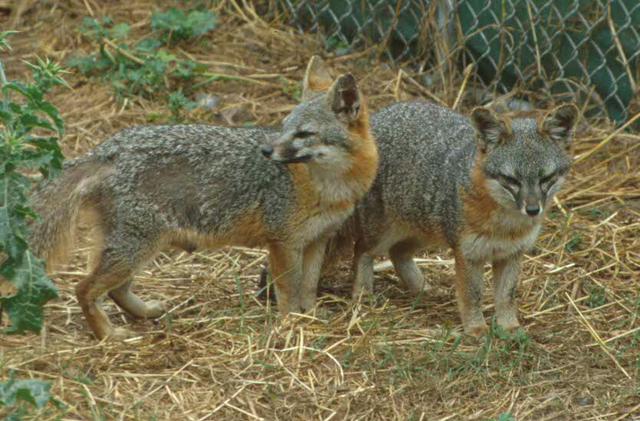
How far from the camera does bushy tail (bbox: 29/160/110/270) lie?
253 inches

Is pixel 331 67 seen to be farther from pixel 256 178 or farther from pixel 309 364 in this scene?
pixel 309 364

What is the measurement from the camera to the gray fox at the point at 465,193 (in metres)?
6.45

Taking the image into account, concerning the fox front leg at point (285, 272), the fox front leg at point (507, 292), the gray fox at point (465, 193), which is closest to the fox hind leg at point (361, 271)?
the gray fox at point (465, 193)

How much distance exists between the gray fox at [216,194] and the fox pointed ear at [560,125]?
96 centimetres

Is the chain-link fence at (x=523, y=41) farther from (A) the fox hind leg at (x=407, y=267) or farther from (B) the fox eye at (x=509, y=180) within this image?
(B) the fox eye at (x=509, y=180)

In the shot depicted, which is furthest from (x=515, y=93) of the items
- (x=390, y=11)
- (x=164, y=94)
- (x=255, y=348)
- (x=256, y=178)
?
(x=255, y=348)

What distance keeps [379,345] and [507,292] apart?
837 millimetres

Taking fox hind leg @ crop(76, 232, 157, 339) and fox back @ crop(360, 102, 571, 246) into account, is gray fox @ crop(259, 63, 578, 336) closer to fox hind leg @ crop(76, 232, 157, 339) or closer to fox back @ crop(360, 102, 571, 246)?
fox back @ crop(360, 102, 571, 246)

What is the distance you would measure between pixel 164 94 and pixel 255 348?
3634mm

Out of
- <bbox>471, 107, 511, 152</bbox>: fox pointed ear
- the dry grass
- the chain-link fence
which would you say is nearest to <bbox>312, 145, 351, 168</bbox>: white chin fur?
<bbox>471, 107, 511, 152</bbox>: fox pointed ear

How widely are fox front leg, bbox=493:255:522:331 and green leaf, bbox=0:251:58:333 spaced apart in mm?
2533

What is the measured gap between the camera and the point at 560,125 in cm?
650

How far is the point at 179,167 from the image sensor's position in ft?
22.1

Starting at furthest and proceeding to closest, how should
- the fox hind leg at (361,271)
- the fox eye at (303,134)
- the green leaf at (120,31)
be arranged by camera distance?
the green leaf at (120,31)
the fox hind leg at (361,271)
the fox eye at (303,134)
